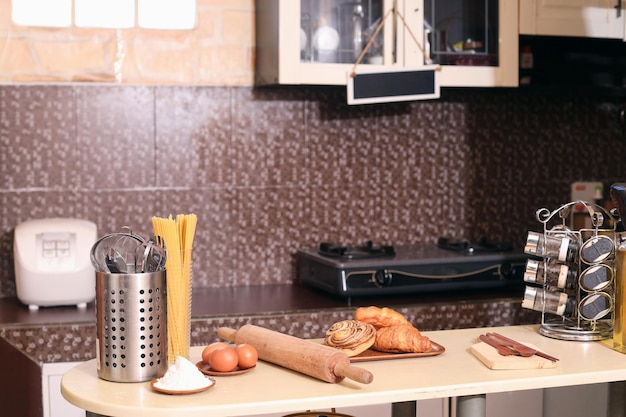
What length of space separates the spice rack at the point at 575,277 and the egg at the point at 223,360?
2.44ft

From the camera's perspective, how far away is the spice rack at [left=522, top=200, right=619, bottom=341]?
1978 mm

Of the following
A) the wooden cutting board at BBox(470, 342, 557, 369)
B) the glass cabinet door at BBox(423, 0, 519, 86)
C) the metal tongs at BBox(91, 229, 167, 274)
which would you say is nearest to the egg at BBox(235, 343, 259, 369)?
the metal tongs at BBox(91, 229, 167, 274)

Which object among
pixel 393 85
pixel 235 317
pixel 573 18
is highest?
pixel 573 18

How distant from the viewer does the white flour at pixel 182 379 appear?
63.3 inches

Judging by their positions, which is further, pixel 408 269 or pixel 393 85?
pixel 393 85

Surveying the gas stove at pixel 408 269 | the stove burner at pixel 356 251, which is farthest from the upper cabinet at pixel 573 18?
the stove burner at pixel 356 251

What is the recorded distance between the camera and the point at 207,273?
3367 mm

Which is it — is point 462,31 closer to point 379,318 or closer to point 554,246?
point 554,246

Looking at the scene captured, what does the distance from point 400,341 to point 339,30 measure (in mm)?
1624

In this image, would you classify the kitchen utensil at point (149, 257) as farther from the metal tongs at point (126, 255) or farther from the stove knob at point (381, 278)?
the stove knob at point (381, 278)

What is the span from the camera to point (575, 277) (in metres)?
2.02

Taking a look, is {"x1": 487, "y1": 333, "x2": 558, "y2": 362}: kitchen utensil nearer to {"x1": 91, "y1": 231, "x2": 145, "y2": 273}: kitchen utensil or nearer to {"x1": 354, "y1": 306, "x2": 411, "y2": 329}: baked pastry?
{"x1": 354, "y1": 306, "x2": 411, "y2": 329}: baked pastry

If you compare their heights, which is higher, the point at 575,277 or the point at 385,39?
the point at 385,39

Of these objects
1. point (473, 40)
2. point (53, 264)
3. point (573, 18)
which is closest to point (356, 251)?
point (473, 40)
